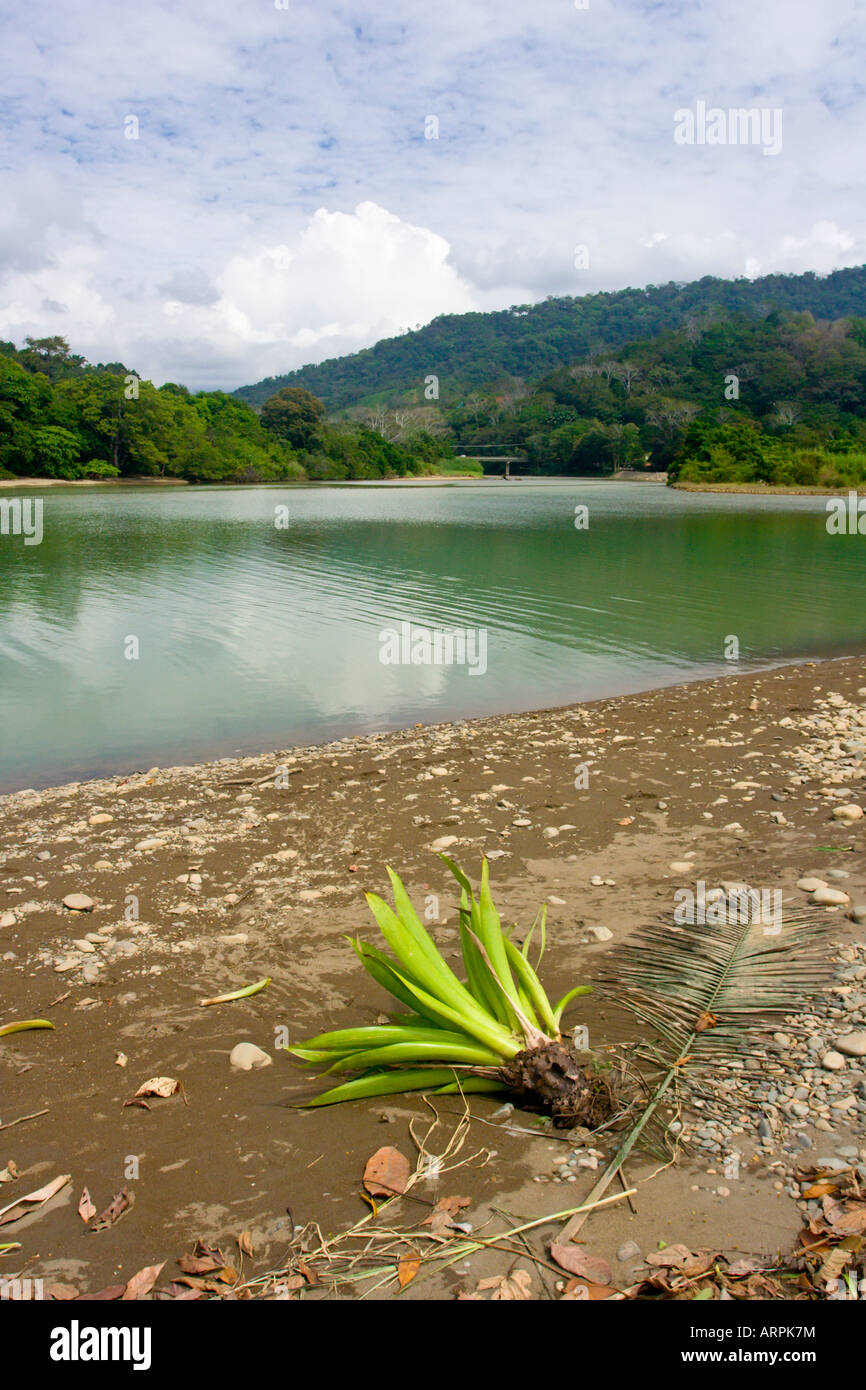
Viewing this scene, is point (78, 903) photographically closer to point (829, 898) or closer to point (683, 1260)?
point (683, 1260)

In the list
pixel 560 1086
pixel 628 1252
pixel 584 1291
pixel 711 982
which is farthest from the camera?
pixel 711 982

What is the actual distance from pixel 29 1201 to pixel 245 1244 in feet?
2.76

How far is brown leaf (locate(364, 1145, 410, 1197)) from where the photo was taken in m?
2.80

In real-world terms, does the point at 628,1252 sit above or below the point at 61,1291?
above

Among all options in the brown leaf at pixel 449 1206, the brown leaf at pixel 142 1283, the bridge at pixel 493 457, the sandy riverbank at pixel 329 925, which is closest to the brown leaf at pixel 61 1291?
the sandy riverbank at pixel 329 925

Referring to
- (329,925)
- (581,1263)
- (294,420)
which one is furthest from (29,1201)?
(294,420)

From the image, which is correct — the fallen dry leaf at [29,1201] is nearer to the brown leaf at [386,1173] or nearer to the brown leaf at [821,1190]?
the brown leaf at [386,1173]

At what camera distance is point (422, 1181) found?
285 cm

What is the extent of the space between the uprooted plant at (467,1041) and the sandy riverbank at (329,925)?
0.50 ft

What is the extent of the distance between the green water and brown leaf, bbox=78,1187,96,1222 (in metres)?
6.95

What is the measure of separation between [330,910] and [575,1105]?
2579 millimetres

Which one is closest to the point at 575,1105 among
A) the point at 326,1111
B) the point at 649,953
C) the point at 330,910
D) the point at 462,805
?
the point at 326,1111

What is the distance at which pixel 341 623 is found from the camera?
1744 centimetres

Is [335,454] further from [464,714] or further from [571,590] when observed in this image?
[464,714]
